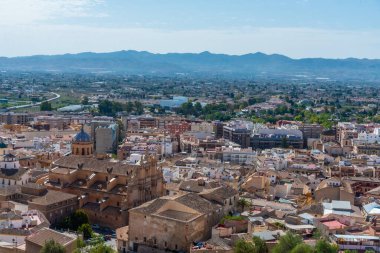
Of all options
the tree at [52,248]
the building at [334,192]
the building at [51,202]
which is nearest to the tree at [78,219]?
the building at [51,202]

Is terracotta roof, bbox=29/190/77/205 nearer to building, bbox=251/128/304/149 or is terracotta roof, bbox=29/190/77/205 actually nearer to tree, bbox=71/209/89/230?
tree, bbox=71/209/89/230

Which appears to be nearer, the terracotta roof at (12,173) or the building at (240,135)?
the terracotta roof at (12,173)

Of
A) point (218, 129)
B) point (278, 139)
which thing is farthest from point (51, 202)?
point (218, 129)

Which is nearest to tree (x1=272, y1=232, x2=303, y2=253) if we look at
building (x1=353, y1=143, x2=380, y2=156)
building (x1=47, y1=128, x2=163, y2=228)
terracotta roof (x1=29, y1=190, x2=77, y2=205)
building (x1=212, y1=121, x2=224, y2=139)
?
building (x1=47, y1=128, x2=163, y2=228)

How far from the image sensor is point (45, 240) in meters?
24.6

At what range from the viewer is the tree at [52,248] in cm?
2348

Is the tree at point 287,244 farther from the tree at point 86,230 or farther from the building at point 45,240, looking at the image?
the tree at point 86,230

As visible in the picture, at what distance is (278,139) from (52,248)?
45.7 meters

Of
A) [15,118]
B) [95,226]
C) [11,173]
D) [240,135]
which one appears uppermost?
[11,173]

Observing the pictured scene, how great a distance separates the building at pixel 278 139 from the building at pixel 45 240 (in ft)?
140

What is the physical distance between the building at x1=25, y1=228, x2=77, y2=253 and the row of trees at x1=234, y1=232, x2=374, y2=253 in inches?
257

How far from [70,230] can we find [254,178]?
45.3ft

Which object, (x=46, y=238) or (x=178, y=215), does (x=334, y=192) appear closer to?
(x=178, y=215)

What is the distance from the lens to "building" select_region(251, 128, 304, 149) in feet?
217
